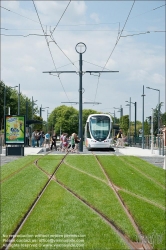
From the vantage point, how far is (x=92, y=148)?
41469 mm

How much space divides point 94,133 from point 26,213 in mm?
27957

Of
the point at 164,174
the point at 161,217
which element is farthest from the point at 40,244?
the point at 164,174

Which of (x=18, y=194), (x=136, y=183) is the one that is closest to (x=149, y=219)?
(x=18, y=194)

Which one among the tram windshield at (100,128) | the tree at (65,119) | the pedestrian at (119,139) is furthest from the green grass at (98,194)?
the tree at (65,119)

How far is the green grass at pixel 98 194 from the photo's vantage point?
10.4 metres

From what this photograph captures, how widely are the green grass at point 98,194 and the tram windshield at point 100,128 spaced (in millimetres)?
18029

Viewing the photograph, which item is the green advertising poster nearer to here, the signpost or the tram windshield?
the signpost

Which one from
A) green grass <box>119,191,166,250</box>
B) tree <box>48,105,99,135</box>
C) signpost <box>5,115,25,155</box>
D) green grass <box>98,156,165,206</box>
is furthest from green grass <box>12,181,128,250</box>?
tree <box>48,105,99,135</box>

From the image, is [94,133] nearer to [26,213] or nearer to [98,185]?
[98,185]

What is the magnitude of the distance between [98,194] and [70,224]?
13.9ft

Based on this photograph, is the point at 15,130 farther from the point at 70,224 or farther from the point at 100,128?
the point at 70,224

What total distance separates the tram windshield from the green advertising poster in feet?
30.6

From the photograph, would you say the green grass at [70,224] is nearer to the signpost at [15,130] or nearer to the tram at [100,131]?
the signpost at [15,130]

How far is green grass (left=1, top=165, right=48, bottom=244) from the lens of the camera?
10323mm
